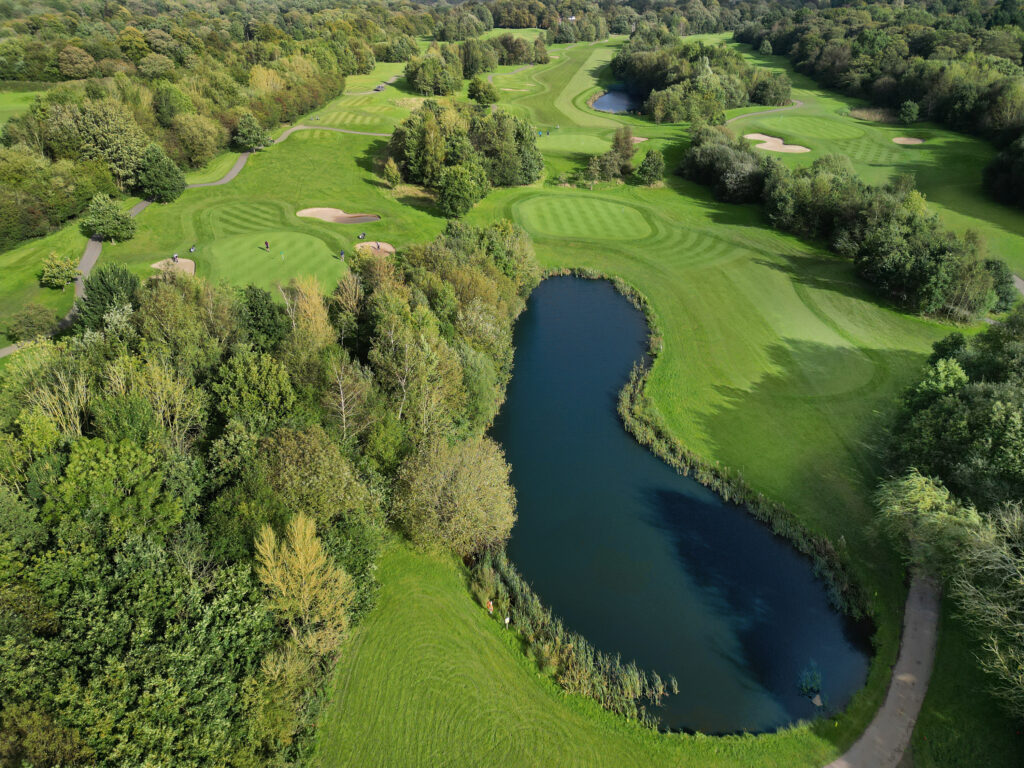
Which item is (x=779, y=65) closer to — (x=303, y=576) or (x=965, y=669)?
(x=965, y=669)

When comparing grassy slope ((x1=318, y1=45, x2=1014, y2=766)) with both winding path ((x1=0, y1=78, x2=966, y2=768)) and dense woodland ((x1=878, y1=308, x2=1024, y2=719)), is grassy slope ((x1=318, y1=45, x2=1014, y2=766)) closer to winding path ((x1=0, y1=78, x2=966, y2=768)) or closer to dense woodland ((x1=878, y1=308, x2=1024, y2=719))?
winding path ((x1=0, y1=78, x2=966, y2=768))

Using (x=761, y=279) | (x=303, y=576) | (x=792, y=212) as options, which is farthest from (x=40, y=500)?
(x=792, y=212)

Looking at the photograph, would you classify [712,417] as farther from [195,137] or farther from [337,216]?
[195,137]

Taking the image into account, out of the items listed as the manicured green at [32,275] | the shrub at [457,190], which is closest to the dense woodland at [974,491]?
the shrub at [457,190]

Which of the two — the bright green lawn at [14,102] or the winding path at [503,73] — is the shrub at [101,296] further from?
the winding path at [503,73]

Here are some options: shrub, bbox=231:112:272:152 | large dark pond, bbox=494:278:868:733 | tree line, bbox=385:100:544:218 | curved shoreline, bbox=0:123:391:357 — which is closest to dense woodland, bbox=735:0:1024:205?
tree line, bbox=385:100:544:218

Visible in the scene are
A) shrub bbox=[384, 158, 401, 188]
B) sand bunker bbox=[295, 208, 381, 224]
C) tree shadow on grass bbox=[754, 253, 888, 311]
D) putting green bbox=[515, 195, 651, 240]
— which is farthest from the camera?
shrub bbox=[384, 158, 401, 188]
